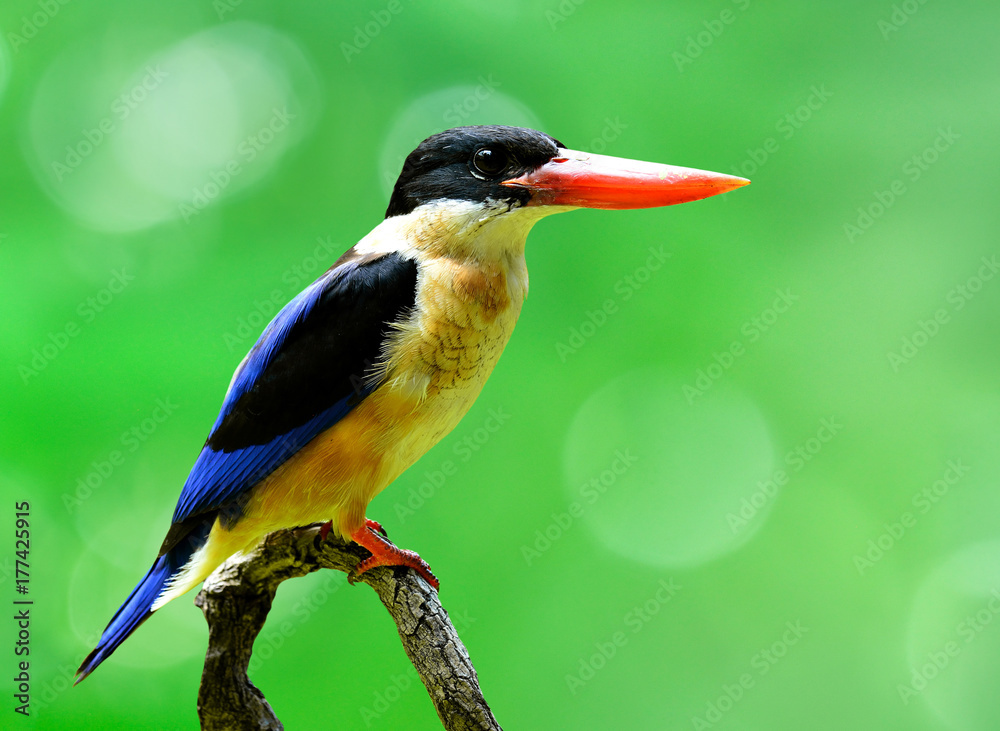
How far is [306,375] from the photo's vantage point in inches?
71.2

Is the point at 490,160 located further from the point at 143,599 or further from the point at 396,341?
the point at 143,599

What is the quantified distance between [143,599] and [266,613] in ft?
0.99

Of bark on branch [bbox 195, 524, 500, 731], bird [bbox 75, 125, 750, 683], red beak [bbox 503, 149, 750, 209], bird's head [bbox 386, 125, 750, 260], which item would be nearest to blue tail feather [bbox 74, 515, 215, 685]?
bird [bbox 75, 125, 750, 683]

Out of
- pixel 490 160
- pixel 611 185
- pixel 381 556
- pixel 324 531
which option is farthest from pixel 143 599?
pixel 611 185

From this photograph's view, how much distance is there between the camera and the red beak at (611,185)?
5.81 feet

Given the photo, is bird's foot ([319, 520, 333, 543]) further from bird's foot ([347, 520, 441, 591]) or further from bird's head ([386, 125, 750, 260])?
bird's head ([386, 125, 750, 260])

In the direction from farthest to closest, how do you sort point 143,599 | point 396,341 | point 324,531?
point 324,531
point 143,599
point 396,341

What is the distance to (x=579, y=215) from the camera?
3.07 metres

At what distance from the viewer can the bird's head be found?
1.78 meters

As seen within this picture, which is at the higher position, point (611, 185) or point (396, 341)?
point (611, 185)

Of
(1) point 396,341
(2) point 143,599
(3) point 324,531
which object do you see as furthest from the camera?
(3) point 324,531

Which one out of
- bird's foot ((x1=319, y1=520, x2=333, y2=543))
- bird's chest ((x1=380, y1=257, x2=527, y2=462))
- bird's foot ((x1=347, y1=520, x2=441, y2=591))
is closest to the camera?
bird's chest ((x1=380, y1=257, x2=527, y2=462))

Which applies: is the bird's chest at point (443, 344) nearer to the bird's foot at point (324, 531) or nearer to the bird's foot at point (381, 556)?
the bird's foot at point (381, 556)

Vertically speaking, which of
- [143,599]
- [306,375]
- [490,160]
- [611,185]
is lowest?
[143,599]
